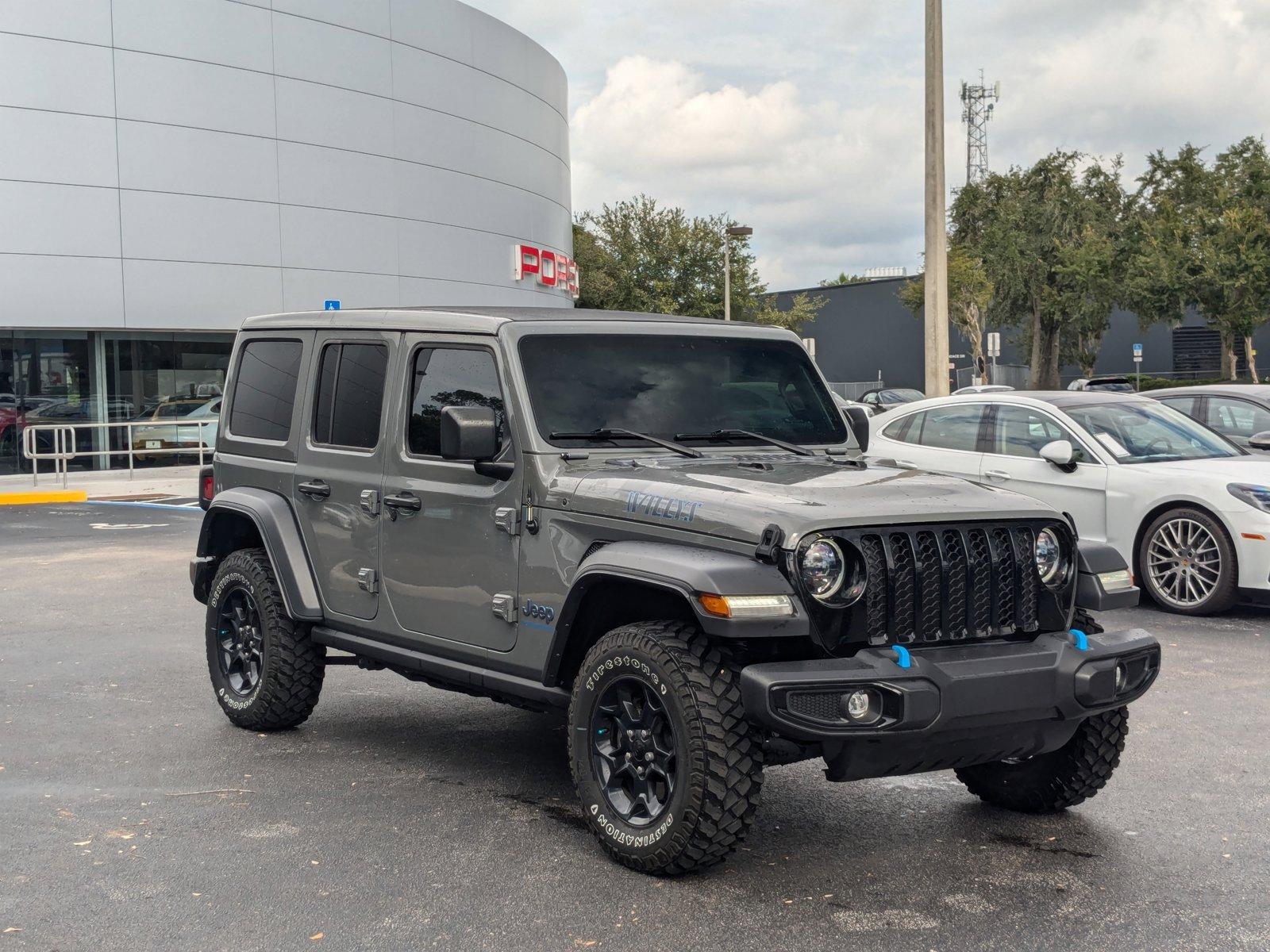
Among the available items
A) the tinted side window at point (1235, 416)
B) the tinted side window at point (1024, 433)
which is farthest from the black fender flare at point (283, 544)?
the tinted side window at point (1235, 416)

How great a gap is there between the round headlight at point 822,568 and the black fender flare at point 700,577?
79 mm

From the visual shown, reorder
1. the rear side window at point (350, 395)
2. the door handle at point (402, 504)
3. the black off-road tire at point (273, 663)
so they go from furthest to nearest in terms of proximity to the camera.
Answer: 1. the black off-road tire at point (273, 663)
2. the rear side window at point (350, 395)
3. the door handle at point (402, 504)

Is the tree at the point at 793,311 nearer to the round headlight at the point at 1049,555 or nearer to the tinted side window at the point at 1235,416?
the tinted side window at the point at 1235,416

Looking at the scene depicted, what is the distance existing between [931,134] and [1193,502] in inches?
326

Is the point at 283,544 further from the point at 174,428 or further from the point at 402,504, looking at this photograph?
the point at 174,428

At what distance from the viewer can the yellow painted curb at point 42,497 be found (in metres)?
21.3

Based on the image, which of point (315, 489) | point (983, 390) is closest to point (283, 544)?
point (315, 489)

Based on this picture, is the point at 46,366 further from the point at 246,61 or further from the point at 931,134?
the point at 931,134

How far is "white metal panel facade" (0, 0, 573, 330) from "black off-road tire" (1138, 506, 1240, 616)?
74.0ft

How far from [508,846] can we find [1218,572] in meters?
6.40

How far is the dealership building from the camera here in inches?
1033

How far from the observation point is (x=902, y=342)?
71.5 metres

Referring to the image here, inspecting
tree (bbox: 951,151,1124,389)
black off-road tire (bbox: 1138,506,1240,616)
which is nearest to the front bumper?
black off-road tire (bbox: 1138,506,1240,616)

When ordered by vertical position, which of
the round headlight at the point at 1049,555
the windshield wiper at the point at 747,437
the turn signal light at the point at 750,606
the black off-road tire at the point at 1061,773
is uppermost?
the windshield wiper at the point at 747,437
